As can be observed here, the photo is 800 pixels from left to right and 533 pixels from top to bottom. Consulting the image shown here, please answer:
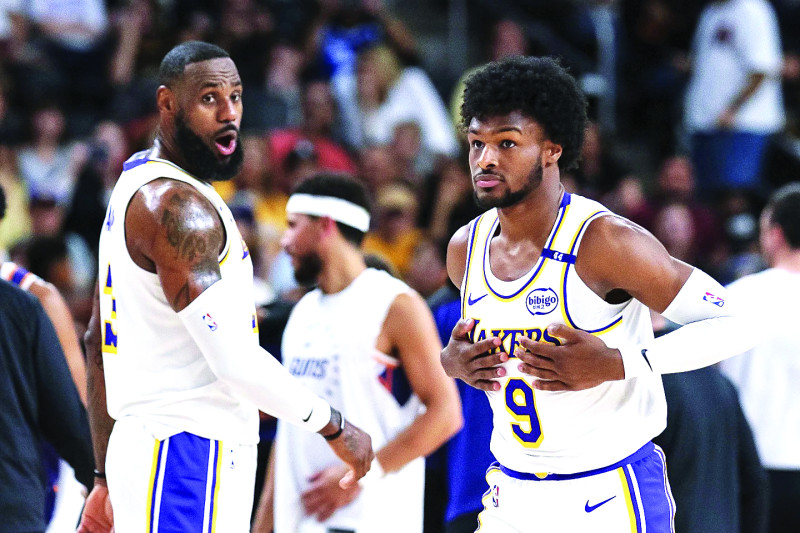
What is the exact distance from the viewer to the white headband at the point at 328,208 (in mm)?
5668

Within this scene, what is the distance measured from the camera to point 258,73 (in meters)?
11.6

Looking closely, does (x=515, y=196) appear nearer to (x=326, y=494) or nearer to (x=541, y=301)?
(x=541, y=301)

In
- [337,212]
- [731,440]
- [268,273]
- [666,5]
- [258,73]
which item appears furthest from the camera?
[666,5]

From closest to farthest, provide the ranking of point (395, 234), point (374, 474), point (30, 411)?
point (30, 411)
point (374, 474)
point (395, 234)

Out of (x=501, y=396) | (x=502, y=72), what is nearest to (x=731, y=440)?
(x=501, y=396)

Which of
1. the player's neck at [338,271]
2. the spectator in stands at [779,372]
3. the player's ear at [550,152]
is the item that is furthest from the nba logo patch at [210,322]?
the spectator in stands at [779,372]

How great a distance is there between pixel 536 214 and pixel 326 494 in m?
1.76

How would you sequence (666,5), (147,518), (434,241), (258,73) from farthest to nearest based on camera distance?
(666,5) < (258,73) < (434,241) < (147,518)

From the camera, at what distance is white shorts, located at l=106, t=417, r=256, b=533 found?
4.01m

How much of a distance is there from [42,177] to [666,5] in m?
7.56

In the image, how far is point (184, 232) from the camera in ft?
13.1

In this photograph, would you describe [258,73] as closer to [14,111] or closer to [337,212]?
[14,111]

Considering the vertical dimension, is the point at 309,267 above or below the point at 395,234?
below

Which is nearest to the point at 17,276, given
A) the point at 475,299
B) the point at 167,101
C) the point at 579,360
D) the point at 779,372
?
the point at 167,101
